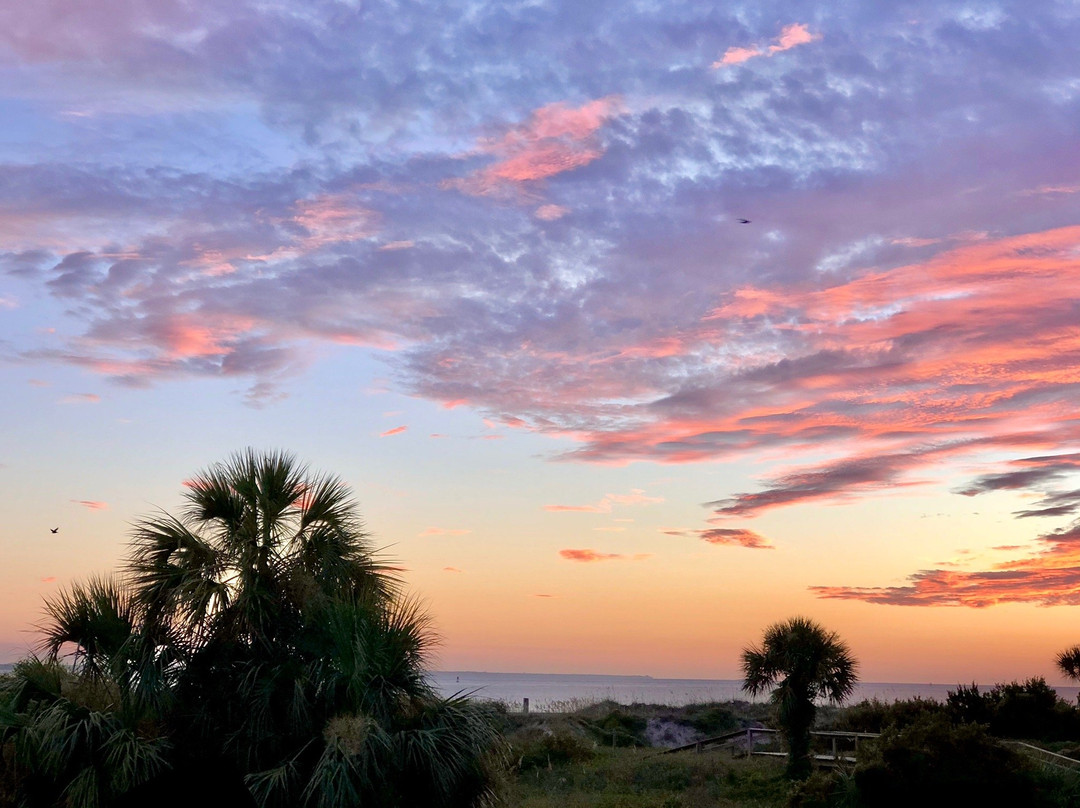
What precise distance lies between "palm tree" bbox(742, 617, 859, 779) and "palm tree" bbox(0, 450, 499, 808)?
15013 millimetres

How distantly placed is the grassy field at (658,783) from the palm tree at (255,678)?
982 centimetres

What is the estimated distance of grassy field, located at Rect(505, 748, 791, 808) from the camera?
23.2 metres

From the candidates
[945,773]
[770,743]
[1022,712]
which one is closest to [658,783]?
[770,743]

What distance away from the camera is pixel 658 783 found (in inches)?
1051

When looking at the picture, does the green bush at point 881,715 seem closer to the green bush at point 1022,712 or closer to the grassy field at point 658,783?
the green bush at point 1022,712

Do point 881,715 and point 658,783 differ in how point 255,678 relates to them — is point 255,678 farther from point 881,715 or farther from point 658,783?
point 881,715

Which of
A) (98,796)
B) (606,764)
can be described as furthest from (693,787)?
(98,796)

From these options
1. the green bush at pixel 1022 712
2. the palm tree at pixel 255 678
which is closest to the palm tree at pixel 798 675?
the green bush at pixel 1022 712

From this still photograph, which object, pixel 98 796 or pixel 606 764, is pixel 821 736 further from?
pixel 98 796

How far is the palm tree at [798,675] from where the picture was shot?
26344 mm

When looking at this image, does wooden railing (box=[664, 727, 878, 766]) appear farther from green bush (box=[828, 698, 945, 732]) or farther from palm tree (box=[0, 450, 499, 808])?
palm tree (box=[0, 450, 499, 808])

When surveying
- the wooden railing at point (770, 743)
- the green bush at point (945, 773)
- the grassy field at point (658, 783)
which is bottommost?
the grassy field at point (658, 783)

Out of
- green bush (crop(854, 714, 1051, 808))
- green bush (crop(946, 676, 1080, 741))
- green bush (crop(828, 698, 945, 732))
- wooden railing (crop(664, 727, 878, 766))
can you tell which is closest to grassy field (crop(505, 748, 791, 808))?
wooden railing (crop(664, 727, 878, 766))

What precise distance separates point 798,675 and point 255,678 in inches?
689
